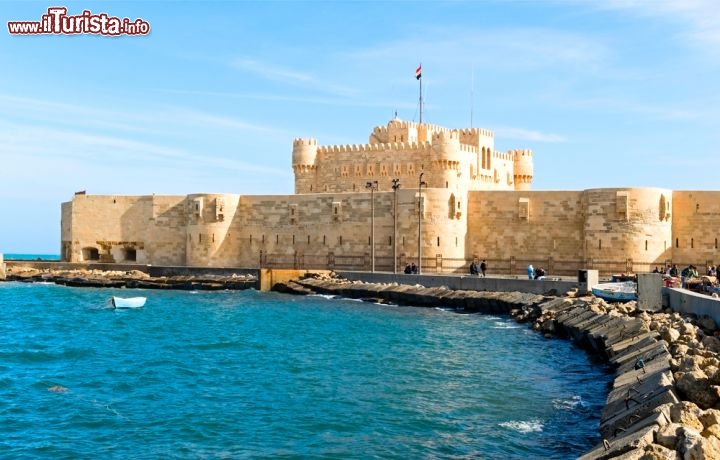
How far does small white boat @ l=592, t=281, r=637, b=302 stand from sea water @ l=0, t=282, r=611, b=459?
3097 millimetres

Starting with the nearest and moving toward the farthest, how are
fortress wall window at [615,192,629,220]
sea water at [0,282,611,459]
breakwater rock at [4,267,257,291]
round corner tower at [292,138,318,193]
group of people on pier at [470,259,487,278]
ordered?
sea water at [0,282,611,459] < fortress wall window at [615,192,629,220] < group of people on pier at [470,259,487,278] < breakwater rock at [4,267,257,291] < round corner tower at [292,138,318,193]

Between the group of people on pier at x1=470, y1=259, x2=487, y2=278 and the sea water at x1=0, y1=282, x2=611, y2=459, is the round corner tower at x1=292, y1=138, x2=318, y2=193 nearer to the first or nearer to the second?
the group of people on pier at x1=470, y1=259, x2=487, y2=278

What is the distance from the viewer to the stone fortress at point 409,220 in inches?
1293

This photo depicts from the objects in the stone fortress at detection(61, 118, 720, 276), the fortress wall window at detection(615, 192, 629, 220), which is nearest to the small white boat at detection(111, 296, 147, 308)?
the stone fortress at detection(61, 118, 720, 276)

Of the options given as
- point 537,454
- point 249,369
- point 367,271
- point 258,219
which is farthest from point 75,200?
point 537,454

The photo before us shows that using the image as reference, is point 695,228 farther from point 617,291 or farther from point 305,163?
point 305,163

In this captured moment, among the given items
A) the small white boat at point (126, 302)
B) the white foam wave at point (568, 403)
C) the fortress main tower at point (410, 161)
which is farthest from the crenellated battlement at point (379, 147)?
the white foam wave at point (568, 403)

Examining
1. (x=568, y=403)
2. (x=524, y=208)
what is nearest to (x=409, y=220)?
(x=524, y=208)

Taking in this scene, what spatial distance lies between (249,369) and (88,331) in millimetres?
9413

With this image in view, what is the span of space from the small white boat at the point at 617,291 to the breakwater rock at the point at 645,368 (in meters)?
0.52

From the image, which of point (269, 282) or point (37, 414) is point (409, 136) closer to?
point (269, 282)

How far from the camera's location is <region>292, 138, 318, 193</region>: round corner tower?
4609 cm

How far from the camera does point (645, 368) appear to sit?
1288 centimetres

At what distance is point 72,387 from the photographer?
15992 mm
